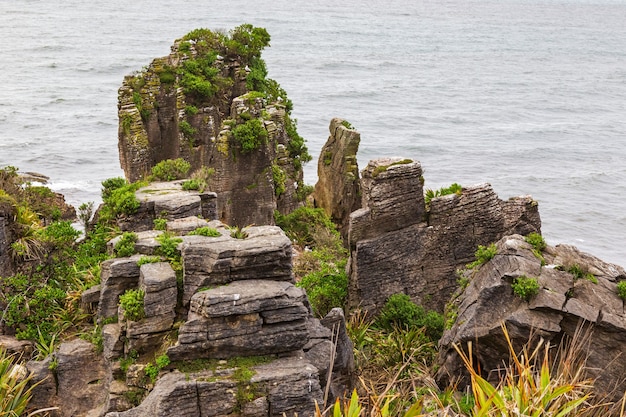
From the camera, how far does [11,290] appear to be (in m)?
24.4

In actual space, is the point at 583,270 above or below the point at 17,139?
above

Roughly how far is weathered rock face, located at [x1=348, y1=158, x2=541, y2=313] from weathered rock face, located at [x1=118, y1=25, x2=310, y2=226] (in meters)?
8.68

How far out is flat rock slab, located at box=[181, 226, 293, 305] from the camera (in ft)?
63.0

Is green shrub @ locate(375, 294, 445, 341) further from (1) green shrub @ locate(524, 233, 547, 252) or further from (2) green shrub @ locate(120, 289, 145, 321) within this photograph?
(2) green shrub @ locate(120, 289, 145, 321)

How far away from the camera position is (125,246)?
69.5 feet

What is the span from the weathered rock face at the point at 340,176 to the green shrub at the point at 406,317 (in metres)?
12.3

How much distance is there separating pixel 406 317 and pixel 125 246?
45.8 ft

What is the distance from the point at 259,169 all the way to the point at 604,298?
20.1m

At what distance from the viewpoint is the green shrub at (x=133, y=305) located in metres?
19.1

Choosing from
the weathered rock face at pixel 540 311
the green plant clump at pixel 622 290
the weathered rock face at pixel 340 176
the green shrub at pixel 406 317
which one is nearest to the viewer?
the weathered rock face at pixel 540 311

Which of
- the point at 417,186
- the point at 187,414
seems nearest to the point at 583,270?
the point at 417,186

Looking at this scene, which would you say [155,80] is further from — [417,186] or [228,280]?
[228,280]

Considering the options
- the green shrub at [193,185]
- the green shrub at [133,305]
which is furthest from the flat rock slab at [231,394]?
the green shrub at [193,185]

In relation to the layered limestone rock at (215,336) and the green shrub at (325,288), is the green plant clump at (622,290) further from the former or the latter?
the green shrub at (325,288)
